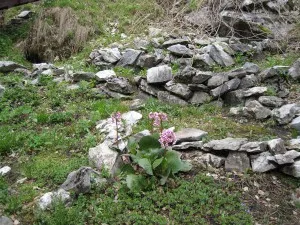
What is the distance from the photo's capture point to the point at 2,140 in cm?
477

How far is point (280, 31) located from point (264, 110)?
3604 millimetres

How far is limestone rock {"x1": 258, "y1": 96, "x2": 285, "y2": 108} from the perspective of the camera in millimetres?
5691

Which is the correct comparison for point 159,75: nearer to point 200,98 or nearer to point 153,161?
point 200,98

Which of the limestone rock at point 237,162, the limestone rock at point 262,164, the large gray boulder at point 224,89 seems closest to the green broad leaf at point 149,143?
the limestone rock at point 237,162

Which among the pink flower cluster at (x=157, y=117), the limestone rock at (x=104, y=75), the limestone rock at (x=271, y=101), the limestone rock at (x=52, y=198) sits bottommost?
the limestone rock at (x=271, y=101)

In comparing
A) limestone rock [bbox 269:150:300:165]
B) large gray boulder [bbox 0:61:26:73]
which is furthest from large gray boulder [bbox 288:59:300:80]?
large gray boulder [bbox 0:61:26:73]

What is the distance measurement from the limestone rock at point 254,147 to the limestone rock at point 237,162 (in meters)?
Result: 0.06

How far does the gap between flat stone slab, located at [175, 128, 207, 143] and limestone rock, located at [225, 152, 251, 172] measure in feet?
1.82

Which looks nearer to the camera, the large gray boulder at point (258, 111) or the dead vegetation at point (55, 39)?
the large gray boulder at point (258, 111)

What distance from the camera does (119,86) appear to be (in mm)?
6355

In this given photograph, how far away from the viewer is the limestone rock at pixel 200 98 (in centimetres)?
602

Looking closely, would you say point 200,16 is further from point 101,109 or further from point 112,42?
point 101,109

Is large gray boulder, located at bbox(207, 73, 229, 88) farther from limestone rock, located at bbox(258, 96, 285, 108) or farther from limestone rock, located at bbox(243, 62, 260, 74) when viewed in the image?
limestone rock, located at bbox(258, 96, 285, 108)

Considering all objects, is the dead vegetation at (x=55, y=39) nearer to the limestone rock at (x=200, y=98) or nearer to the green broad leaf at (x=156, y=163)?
the limestone rock at (x=200, y=98)
